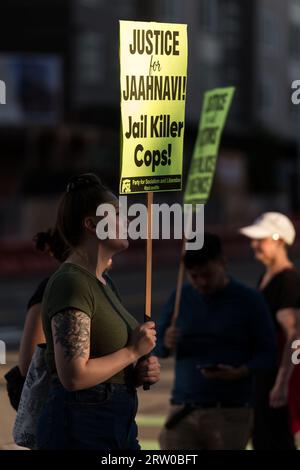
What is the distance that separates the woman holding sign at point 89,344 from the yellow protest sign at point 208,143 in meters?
2.92

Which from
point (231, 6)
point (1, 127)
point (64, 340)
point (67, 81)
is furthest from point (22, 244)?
point (231, 6)

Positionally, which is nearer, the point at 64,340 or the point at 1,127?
the point at 64,340

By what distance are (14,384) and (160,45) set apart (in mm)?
1775

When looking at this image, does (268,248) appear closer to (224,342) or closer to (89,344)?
(224,342)

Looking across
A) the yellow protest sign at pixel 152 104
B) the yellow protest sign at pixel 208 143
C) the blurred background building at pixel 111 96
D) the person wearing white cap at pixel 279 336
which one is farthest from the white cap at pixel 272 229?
the blurred background building at pixel 111 96

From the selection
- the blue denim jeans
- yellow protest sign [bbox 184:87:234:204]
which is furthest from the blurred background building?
the blue denim jeans

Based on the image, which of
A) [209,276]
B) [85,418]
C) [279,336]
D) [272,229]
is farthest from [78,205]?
[272,229]

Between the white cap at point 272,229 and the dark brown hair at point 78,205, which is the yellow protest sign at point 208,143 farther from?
the dark brown hair at point 78,205

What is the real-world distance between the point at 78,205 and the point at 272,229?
305cm
